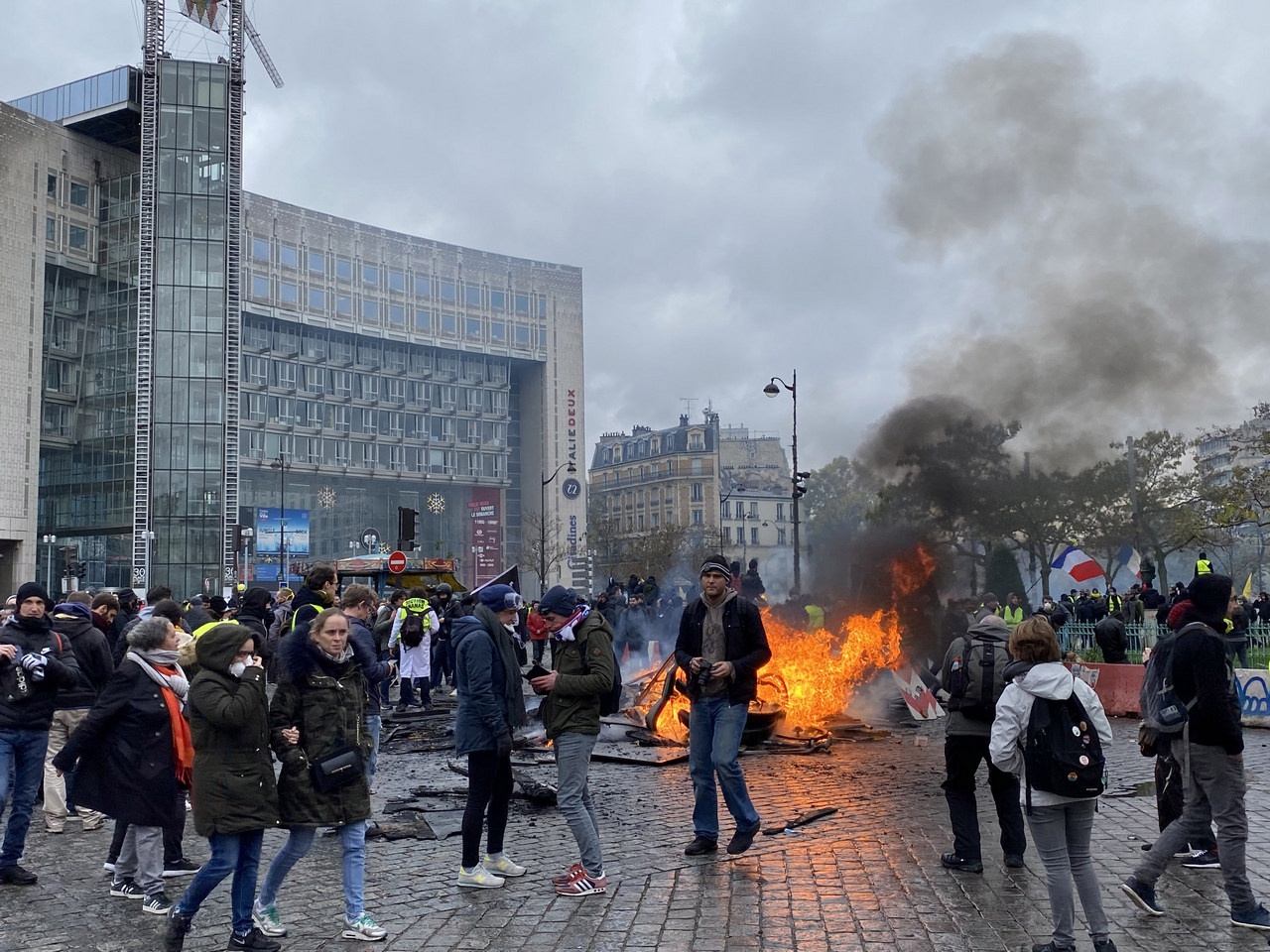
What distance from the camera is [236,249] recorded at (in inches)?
2243

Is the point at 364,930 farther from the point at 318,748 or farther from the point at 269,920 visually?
the point at 318,748

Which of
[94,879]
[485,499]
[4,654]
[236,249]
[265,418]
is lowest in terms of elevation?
[94,879]

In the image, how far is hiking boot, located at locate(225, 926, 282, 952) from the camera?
5.47 metres

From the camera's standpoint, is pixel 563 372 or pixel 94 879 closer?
pixel 94 879

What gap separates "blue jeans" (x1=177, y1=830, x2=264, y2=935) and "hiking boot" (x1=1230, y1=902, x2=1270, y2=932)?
16.1ft

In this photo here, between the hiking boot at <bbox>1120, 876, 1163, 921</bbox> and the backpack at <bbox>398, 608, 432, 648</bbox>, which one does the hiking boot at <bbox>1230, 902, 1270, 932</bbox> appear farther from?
the backpack at <bbox>398, 608, 432, 648</bbox>

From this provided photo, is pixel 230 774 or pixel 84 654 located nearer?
pixel 230 774

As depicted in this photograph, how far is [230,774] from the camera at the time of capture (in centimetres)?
534

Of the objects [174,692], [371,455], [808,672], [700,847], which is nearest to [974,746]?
[700,847]

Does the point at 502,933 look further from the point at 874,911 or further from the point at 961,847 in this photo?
the point at 961,847

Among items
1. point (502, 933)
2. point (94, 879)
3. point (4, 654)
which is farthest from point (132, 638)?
point (502, 933)

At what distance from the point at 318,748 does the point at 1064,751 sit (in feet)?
11.9

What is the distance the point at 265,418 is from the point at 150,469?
20.7 m

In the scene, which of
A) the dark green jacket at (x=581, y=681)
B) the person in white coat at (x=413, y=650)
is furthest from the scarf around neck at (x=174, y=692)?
the person in white coat at (x=413, y=650)
